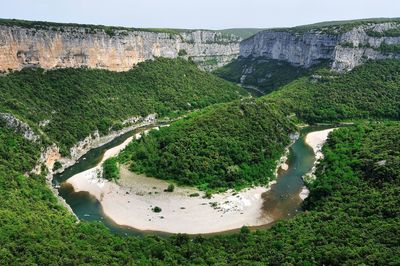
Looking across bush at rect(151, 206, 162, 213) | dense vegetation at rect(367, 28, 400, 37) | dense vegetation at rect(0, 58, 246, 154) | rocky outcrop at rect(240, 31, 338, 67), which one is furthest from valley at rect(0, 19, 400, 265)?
rocky outcrop at rect(240, 31, 338, 67)

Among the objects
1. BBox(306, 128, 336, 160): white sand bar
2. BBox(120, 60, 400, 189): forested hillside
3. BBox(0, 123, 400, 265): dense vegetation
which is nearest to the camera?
BBox(0, 123, 400, 265): dense vegetation

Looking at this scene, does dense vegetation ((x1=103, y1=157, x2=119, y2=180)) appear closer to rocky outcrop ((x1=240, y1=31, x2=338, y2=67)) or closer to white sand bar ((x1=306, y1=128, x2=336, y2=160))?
white sand bar ((x1=306, y1=128, x2=336, y2=160))

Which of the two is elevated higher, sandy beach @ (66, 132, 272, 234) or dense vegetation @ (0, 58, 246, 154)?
dense vegetation @ (0, 58, 246, 154)

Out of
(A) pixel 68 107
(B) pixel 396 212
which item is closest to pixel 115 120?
(A) pixel 68 107

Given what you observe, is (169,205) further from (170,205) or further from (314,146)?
(314,146)

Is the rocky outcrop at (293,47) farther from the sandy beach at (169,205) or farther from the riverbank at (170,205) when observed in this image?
the riverbank at (170,205)

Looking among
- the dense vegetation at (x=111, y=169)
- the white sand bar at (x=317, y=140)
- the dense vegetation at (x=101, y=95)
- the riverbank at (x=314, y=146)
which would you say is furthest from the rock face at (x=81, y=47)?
the riverbank at (x=314, y=146)

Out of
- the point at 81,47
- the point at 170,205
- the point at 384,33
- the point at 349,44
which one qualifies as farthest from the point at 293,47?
the point at 170,205
